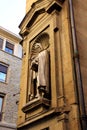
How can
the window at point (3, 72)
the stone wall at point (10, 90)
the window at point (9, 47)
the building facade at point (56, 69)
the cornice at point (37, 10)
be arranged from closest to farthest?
the building facade at point (56, 69) < the cornice at point (37, 10) < the stone wall at point (10, 90) < the window at point (3, 72) < the window at point (9, 47)

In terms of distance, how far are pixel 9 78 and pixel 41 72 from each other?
12.4 meters

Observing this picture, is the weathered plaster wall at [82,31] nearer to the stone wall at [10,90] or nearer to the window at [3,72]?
the stone wall at [10,90]

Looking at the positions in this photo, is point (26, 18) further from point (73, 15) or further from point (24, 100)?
point (24, 100)

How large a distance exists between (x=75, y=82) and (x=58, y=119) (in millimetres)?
1034

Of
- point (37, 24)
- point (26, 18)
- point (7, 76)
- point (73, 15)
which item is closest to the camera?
point (73, 15)

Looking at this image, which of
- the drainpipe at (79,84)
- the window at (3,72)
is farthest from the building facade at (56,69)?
the window at (3,72)

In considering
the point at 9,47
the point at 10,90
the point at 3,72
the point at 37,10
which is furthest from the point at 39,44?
the point at 9,47

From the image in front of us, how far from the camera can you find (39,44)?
8.44 metres

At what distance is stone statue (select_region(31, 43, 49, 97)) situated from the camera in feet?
22.2

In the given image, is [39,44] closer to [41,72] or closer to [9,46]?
[41,72]

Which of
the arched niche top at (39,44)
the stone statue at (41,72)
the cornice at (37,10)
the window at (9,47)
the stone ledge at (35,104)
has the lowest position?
the stone ledge at (35,104)

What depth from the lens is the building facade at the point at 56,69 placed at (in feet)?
19.1

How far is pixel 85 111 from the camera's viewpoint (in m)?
5.59

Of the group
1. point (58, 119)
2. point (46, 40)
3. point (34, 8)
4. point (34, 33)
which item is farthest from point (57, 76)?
point (34, 8)
